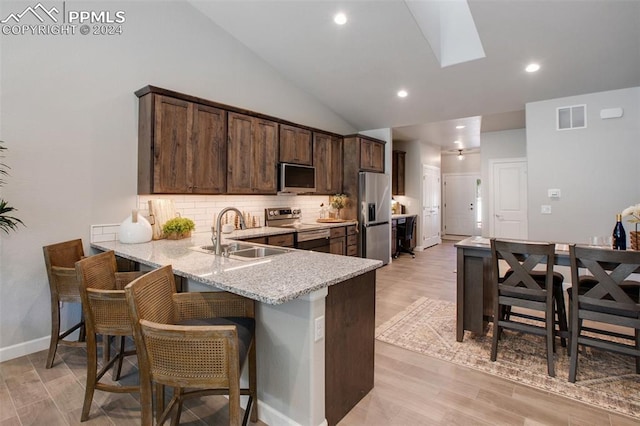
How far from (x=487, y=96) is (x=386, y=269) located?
3.24 m

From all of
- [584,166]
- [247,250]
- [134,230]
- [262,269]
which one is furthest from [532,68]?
[134,230]

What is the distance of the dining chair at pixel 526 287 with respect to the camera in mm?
2338

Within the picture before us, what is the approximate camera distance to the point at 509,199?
6734 mm

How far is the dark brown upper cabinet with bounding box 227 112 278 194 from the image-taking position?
3.85 m

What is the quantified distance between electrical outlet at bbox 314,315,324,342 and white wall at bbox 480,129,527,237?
6464 millimetres

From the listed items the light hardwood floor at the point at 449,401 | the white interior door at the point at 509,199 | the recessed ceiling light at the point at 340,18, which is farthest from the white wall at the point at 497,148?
the light hardwood floor at the point at 449,401

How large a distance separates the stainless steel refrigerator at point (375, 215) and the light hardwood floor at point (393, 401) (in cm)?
303

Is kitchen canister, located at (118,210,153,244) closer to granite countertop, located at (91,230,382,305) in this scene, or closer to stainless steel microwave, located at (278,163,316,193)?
granite countertop, located at (91,230,382,305)

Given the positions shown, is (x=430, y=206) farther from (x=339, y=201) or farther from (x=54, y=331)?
(x=54, y=331)

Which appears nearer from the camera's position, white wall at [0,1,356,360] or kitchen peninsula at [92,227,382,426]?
kitchen peninsula at [92,227,382,426]

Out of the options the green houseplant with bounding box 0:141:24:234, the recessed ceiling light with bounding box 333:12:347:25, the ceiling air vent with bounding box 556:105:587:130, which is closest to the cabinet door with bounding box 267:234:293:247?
the green houseplant with bounding box 0:141:24:234

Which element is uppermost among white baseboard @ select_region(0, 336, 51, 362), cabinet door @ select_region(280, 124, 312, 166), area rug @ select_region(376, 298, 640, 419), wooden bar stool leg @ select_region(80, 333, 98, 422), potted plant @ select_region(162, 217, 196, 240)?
cabinet door @ select_region(280, 124, 312, 166)

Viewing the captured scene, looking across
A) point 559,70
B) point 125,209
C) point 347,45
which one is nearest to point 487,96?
point 559,70

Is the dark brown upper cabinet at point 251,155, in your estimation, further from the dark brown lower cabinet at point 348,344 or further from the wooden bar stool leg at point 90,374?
the dark brown lower cabinet at point 348,344
